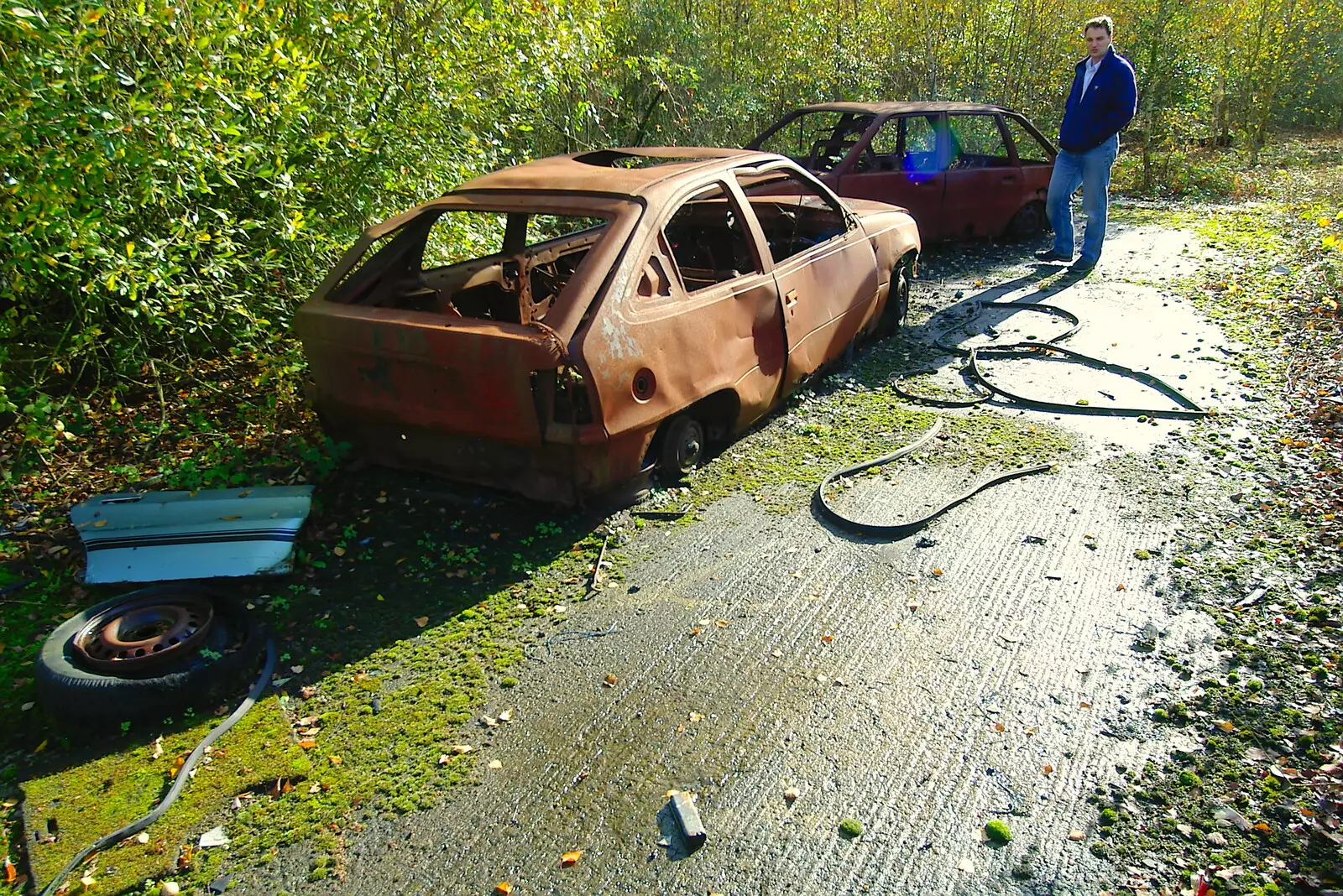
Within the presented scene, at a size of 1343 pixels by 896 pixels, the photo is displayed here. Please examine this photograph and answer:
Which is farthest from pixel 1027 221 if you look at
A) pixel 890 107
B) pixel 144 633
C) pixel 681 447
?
pixel 144 633

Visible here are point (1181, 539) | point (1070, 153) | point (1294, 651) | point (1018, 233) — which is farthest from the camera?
point (1018, 233)

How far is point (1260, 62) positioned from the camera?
16.5 meters

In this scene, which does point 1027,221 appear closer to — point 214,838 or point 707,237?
point 707,237

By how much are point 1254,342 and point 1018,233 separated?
4108 mm

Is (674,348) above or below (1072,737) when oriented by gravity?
above

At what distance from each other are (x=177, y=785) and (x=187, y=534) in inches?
57.7

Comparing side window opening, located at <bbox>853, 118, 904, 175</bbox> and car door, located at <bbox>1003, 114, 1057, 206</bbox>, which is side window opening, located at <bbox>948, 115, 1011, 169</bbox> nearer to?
car door, located at <bbox>1003, 114, 1057, 206</bbox>

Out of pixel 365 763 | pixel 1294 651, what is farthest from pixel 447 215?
pixel 1294 651

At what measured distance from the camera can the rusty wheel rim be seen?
337 centimetres

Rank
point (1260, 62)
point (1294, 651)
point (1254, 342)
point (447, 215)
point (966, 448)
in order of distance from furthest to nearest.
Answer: point (1260, 62)
point (1254, 342)
point (447, 215)
point (966, 448)
point (1294, 651)

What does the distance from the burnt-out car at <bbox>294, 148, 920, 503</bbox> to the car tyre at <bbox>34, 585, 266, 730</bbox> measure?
4.19ft

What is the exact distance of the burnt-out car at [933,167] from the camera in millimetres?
9375

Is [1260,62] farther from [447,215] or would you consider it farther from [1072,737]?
[1072,737]

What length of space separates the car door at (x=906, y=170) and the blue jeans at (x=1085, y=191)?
45.0 inches
